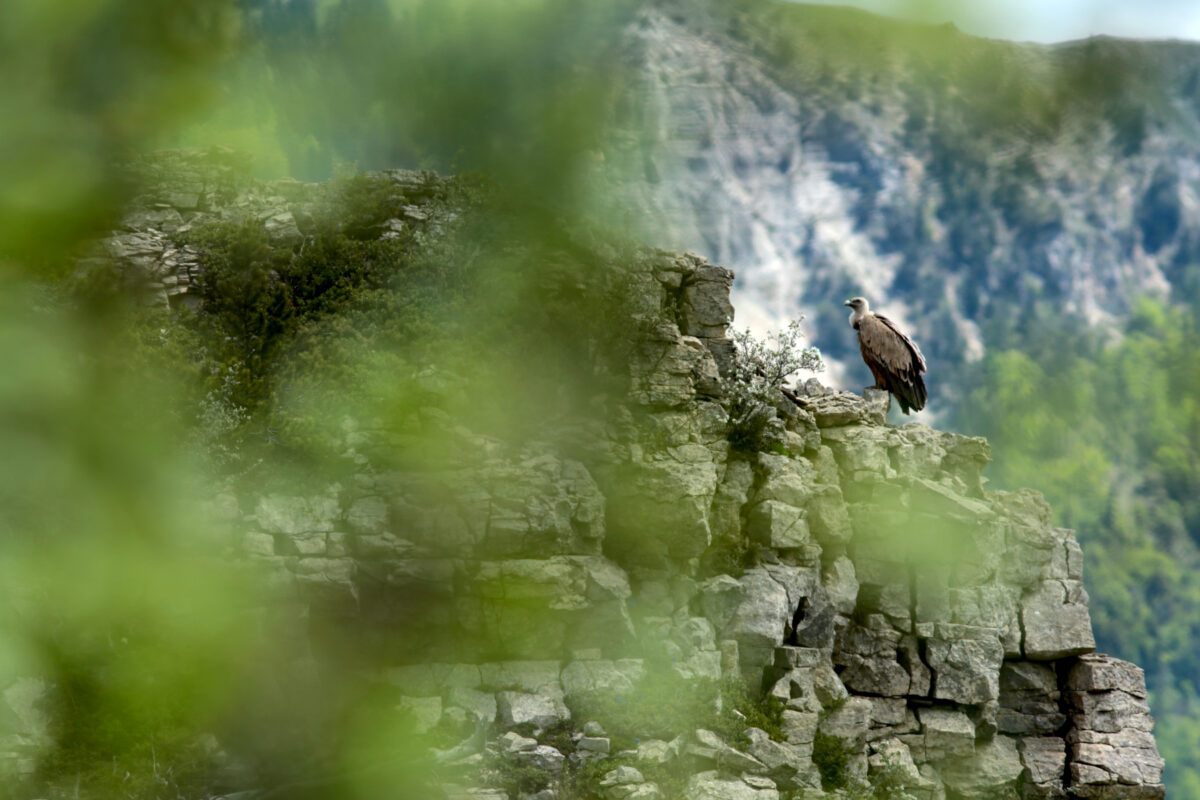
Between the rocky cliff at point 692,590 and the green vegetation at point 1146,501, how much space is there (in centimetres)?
4164

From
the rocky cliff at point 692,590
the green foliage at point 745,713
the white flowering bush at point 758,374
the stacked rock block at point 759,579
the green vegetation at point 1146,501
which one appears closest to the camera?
the rocky cliff at point 692,590

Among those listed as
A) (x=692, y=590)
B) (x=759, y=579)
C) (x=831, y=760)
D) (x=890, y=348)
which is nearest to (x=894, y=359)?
(x=890, y=348)

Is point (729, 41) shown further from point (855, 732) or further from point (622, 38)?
point (855, 732)

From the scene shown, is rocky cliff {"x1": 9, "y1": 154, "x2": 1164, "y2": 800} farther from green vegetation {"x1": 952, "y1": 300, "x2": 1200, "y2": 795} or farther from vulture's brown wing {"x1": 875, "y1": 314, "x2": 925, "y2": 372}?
green vegetation {"x1": 952, "y1": 300, "x2": 1200, "y2": 795}

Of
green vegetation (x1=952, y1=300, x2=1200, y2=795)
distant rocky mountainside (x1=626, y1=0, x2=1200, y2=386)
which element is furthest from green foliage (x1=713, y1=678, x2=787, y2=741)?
green vegetation (x1=952, y1=300, x2=1200, y2=795)

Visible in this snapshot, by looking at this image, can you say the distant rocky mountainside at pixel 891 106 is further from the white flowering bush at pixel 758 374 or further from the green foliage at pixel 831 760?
the green foliage at pixel 831 760

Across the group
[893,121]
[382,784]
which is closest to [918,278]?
[382,784]

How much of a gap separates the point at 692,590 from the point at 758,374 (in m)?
4.82

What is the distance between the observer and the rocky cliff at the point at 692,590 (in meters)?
16.2

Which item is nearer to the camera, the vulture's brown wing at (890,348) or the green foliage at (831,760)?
the green foliage at (831,760)

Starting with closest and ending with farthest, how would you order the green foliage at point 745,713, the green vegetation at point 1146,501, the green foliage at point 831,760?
1. the green foliage at point 745,713
2. the green foliage at point 831,760
3. the green vegetation at point 1146,501

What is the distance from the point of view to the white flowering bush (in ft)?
65.1

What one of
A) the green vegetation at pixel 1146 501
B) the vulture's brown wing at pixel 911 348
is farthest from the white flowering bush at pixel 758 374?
the green vegetation at pixel 1146 501

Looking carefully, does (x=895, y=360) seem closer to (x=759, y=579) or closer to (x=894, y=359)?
(x=894, y=359)
